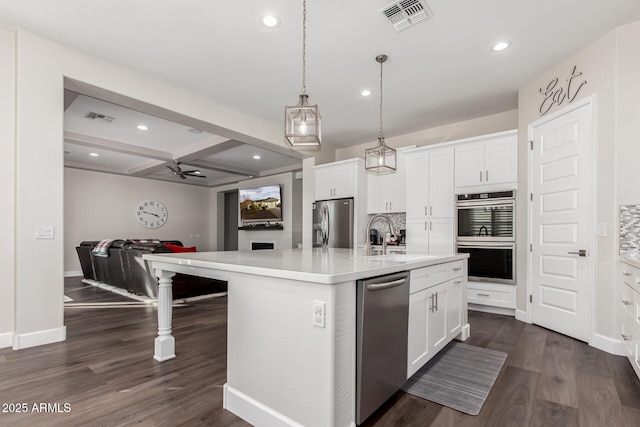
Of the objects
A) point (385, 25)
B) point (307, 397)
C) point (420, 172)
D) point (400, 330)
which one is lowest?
point (307, 397)

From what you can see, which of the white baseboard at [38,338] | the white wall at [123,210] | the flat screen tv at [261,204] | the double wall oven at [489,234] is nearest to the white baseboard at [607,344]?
the double wall oven at [489,234]

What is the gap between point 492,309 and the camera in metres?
4.09

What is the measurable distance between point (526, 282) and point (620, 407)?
6.51ft

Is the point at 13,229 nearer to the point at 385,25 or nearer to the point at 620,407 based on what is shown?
the point at 385,25

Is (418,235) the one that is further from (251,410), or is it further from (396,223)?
(251,410)

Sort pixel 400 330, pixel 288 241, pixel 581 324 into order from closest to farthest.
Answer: pixel 400 330 → pixel 581 324 → pixel 288 241

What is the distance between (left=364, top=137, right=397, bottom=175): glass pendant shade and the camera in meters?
3.00

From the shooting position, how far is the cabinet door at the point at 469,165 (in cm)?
419

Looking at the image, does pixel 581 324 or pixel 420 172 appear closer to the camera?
pixel 581 324

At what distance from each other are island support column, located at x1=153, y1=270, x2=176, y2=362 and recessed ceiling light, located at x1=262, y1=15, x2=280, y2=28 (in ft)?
7.13

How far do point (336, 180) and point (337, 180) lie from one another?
23 mm

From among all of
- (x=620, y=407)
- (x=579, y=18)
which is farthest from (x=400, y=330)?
(x=579, y=18)

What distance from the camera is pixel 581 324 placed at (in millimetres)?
2982

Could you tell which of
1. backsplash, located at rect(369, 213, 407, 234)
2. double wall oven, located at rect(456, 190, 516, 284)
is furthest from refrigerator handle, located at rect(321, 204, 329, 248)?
double wall oven, located at rect(456, 190, 516, 284)
